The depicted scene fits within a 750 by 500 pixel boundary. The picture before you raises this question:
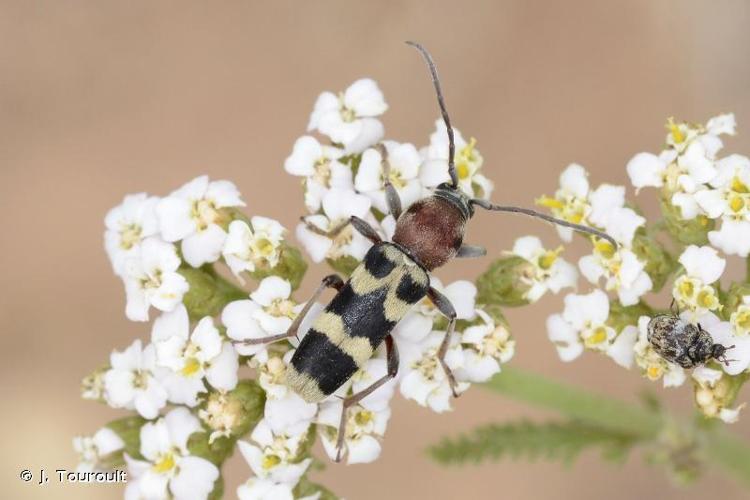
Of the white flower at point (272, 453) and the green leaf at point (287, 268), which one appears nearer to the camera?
the white flower at point (272, 453)

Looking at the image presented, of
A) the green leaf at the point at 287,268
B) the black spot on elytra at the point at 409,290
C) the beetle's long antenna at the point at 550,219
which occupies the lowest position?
the green leaf at the point at 287,268

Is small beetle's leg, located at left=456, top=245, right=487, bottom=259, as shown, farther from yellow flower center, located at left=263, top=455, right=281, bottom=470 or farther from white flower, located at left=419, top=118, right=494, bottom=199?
yellow flower center, located at left=263, top=455, right=281, bottom=470

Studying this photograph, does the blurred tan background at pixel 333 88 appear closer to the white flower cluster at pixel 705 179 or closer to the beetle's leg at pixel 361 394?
the white flower cluster at pixel 705 179

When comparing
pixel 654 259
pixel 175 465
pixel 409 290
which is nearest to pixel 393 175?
pixel 409 290

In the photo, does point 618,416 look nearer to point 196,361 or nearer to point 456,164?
point 456,164

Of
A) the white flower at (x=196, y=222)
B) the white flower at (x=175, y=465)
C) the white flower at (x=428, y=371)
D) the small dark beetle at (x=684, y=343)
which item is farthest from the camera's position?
the white flower at (x=196, y=222)

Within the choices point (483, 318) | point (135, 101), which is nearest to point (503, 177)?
Result: point (135, 101)

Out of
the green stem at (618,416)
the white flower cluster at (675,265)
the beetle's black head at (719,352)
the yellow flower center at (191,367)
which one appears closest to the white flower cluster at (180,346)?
the yellow flower center at (191,367)
